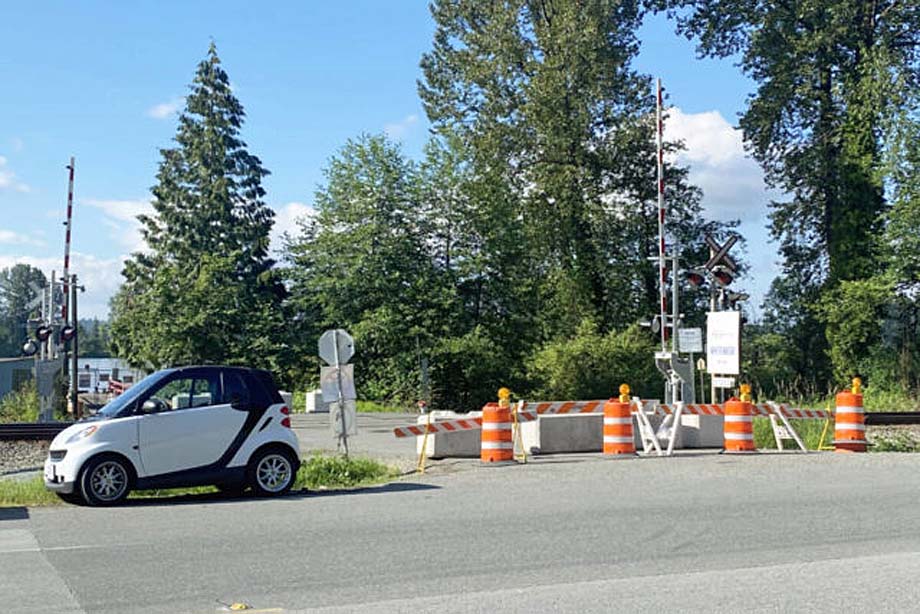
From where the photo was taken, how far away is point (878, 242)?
4153cm

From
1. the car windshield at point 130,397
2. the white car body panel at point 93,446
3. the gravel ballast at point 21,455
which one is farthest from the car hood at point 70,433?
the gravel ballast at point 21,455

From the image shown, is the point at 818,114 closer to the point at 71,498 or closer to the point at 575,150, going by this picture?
the point at 575,150

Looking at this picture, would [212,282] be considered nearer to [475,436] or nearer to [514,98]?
[514,98]

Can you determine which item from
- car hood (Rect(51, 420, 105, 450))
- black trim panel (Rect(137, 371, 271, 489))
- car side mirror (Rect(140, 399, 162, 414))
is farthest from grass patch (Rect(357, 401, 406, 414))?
car hood (Rect(51, 420, 105, 450))

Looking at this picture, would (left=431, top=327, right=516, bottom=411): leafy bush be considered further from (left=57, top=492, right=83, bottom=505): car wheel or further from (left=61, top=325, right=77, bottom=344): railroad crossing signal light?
(left=57, top=492, right=83, bottom=505): car wheel

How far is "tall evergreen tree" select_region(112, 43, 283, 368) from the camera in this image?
48531 millimetres

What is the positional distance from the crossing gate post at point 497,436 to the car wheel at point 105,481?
6.24 m

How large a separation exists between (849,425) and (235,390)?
39.4 feet

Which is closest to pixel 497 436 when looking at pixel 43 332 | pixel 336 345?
pixel 336 345

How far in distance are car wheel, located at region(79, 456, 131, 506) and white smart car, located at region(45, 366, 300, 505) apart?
0.01m

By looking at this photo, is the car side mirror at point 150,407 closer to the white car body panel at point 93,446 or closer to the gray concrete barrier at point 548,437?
the white car body panel at point 93,446

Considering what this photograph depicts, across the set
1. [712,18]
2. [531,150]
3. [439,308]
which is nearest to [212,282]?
[439,308]

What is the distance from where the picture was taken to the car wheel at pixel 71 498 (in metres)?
13.4

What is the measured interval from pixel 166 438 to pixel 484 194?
32.0 metres
